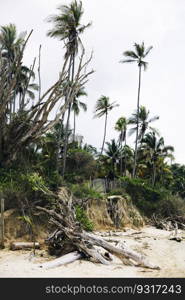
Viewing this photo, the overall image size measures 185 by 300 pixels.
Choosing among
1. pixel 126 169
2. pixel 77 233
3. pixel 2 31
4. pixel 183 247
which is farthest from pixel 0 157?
pixel 126 169

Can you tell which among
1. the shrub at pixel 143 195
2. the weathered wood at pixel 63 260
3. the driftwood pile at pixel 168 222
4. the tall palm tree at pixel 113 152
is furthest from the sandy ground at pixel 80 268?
the tall palm tree at pixel 113 152

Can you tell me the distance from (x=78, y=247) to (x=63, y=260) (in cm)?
91

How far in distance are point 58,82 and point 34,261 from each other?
35.3 ft

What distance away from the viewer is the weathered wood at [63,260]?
850 cm

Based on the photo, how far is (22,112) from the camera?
1805 centimetres

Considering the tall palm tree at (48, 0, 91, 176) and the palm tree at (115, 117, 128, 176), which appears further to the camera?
the palm tree at (115, 117, 128, 176)

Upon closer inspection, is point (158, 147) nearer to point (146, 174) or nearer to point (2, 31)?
point (146, 174)

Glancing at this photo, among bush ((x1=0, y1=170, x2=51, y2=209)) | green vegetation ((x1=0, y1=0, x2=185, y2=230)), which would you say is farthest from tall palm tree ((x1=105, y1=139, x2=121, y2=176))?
bush ((x1=0, y1=170, x2=51, y2=209))

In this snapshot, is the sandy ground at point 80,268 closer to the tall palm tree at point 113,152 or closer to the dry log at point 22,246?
the dry log at point 22,246

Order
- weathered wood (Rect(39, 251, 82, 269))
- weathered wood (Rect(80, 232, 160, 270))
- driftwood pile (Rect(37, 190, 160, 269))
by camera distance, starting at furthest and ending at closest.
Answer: driftwood pile (Rect(37, 190, 160, 269)) < weathered wood (Rect(80, 232, 160, 270)) < weathered wood (Rect(39, 251, 82, 269))

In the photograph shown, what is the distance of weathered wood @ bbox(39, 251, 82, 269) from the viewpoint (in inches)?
335

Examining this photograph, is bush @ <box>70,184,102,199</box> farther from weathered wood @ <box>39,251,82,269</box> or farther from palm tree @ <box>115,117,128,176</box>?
palm tree @ <box>115,117,128,176</box>

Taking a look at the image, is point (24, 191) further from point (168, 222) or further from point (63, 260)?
point (168, 222)

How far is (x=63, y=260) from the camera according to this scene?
8938 millimetres
